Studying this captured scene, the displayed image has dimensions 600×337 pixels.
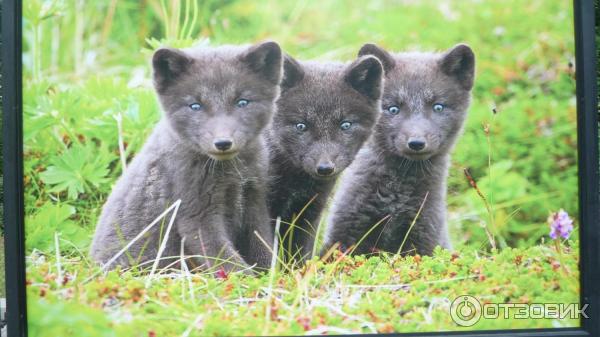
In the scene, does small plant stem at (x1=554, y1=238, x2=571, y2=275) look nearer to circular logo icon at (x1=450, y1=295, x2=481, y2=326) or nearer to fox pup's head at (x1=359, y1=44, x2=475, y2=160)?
circular logo icon at (x1=450, y1=295, x2=481, y2=326)

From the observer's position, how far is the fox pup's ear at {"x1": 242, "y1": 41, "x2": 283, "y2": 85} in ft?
14.6

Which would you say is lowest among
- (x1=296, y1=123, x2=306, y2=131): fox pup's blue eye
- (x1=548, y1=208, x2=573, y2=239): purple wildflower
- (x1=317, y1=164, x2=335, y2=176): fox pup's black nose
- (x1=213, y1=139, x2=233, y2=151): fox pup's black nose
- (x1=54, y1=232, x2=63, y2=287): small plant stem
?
(x1=54, y1=232, x2=63, y2=287): small plant stem

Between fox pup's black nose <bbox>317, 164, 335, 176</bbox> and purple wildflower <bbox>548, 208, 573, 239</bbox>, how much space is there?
1618 mm

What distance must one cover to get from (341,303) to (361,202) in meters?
0.89

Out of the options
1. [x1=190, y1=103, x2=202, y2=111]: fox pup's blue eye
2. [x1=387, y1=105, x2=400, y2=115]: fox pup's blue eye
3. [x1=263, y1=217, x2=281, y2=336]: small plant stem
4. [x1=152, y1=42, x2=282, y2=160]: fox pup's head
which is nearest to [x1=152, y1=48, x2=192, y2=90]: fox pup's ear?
[x1=152, y1=42, x2=282, y2=160]: fox pup's head

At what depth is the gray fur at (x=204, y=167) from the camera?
4.45 meters

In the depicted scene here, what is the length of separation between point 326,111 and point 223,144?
81cm

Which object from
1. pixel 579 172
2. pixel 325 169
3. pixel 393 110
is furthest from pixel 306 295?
pixel 579 172

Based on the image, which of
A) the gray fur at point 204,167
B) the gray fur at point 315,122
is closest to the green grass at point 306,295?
the gray fur at point 204,167

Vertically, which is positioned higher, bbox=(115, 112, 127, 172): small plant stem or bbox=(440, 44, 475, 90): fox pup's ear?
bbox=(440, 44, 475, 90): fox pup's ear

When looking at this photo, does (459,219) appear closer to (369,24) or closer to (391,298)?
(391,298)

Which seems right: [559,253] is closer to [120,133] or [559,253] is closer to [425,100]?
[425,100]

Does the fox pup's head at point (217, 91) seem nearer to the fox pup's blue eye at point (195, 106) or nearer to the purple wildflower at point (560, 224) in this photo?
the fox pup's blue eye at point (195, 106)

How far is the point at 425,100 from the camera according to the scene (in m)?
4.78
